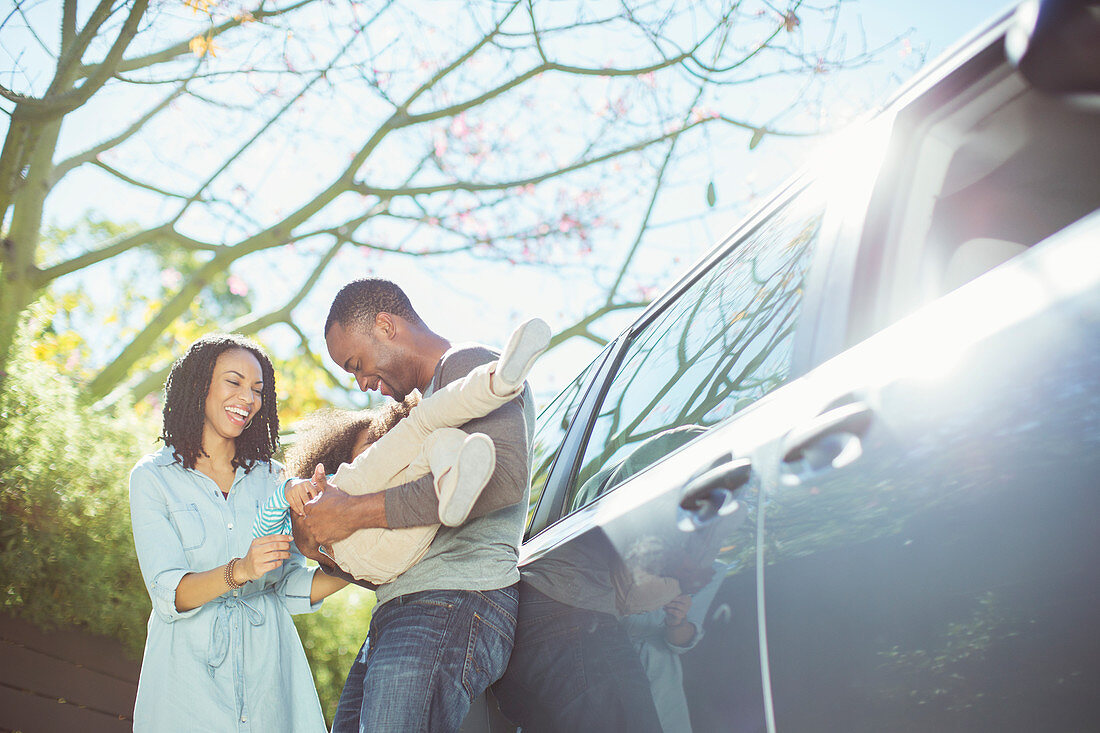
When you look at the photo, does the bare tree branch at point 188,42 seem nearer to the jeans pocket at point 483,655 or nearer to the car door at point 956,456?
the jeans pocket at point 483,655

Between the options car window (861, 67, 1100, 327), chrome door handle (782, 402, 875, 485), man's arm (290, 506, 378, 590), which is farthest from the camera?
man's arm (290, 506, 378, 590)

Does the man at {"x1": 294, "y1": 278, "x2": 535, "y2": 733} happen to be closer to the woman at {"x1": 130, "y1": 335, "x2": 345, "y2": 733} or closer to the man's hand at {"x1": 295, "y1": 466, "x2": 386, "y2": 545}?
the man's hand at {"x1": 295, "y1": 466, "x2": 386, "y2": 545}

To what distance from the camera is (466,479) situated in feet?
5.80

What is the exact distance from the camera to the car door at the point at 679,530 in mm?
1335

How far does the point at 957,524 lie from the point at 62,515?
3942mm

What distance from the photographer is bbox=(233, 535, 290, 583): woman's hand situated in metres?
2.21

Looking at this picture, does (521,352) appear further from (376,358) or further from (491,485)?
(376,358)

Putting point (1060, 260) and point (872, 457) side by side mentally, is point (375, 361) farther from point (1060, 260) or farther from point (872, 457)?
point (1060, 260)

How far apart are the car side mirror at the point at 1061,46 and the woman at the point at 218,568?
195cm

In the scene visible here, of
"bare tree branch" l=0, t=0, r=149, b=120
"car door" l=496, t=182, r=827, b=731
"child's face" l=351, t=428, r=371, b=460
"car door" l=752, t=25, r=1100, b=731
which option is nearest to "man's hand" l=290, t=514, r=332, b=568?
"child's face" l=351, t=428, r=371, b=460

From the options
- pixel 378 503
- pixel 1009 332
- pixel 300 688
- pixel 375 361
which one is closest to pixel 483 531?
pixel 378 503

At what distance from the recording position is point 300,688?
2.55m

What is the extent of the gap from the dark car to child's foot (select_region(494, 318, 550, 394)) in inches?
13.2

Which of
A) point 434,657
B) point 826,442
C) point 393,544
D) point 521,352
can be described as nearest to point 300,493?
point 393,544
